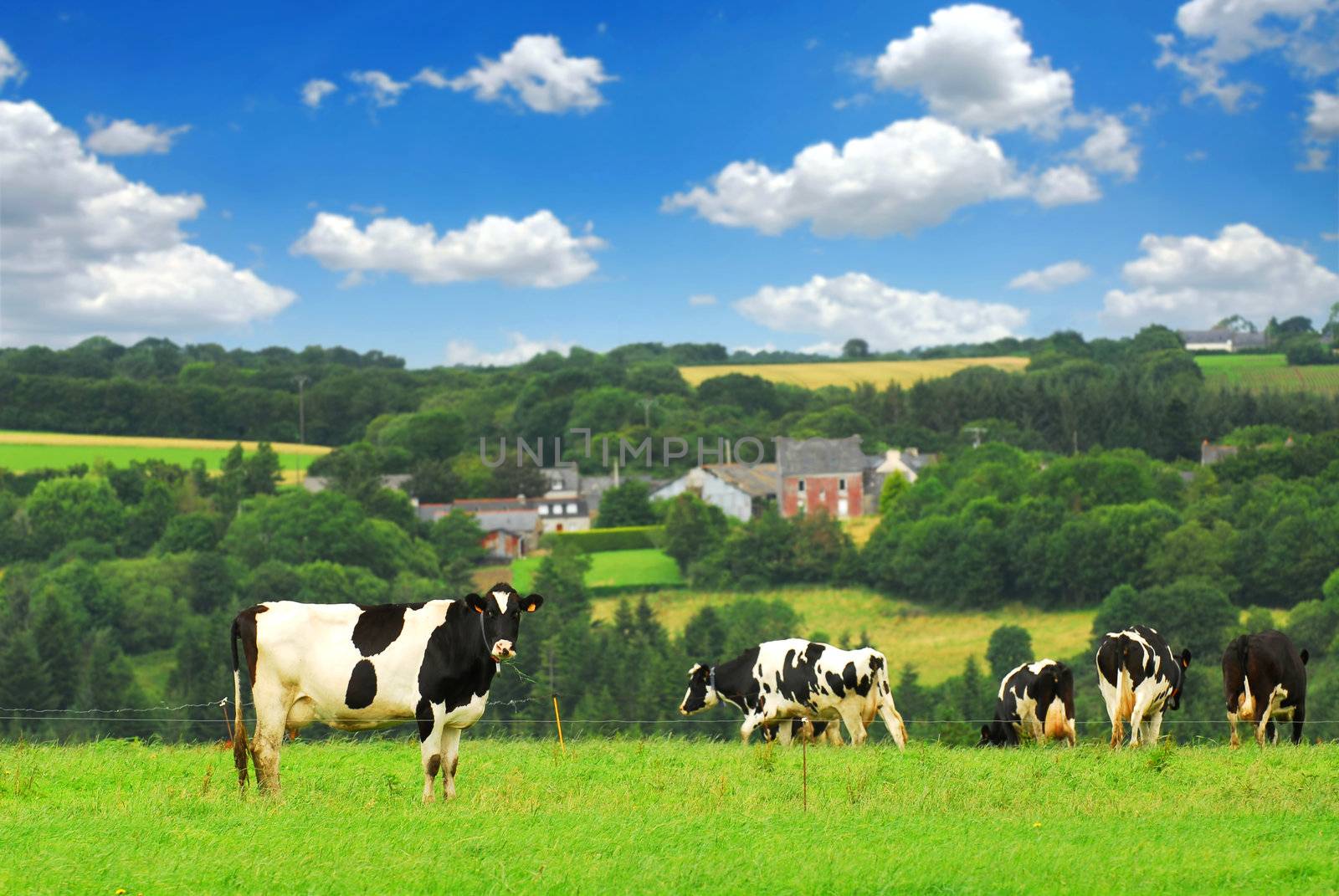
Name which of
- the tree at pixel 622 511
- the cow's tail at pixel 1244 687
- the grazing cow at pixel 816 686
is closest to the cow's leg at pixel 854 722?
the grazing cow at pixel 816 686

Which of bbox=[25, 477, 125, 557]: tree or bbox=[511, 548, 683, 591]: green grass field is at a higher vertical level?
bbox=[25, 477, 125, 557]: tree

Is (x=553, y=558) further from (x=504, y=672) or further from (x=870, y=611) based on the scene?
(x=504, y=672)

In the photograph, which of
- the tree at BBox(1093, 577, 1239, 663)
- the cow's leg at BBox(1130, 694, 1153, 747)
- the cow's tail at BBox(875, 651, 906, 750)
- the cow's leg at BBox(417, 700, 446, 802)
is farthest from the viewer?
the tree at BBox(1093, 577, 1239, 663)

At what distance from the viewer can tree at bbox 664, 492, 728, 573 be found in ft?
389

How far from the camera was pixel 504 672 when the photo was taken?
69.7 metres

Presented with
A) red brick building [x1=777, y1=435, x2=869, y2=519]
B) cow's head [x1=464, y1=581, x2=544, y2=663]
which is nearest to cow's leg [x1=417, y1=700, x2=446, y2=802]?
cow's head [x1=464, y1=581, x2=544, y2=663]

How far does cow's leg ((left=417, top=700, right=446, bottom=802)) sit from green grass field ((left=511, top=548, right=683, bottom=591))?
98.9 meters

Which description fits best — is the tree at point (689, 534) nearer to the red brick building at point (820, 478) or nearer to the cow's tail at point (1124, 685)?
the red brick building at point (820, 478)

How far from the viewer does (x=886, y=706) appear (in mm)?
19922

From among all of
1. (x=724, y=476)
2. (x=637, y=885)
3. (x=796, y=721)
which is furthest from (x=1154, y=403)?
(x=637, y=885)

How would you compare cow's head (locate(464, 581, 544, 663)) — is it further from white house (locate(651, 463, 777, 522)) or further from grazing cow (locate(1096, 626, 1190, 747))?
white house (locate(651, 463, 777, 522))

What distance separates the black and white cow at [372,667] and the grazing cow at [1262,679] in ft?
36.9

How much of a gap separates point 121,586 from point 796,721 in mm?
96531

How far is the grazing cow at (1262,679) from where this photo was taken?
62.9 feet
